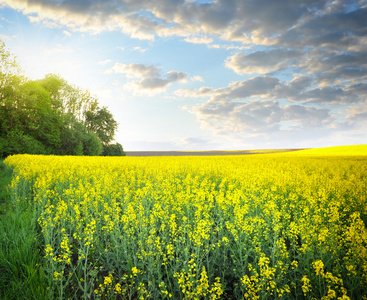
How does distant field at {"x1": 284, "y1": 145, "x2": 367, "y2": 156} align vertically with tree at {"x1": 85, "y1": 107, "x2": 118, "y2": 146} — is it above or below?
below

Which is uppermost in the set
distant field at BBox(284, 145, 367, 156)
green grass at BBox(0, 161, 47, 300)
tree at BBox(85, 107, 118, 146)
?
tree at BBox(85, 107, 118, 146)

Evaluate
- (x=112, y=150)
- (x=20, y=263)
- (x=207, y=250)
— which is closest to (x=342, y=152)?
(x=112, y=150)

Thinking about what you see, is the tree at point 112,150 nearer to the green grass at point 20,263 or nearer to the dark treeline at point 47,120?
the dark treeline at point 47,120

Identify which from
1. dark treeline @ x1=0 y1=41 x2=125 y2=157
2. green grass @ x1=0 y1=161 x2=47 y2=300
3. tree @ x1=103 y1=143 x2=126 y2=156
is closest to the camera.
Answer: green grass @ x1=0 y1=161 x2=47 y2=300

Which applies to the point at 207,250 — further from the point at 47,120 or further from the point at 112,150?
the point at 112,150

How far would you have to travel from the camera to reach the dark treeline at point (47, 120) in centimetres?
3152

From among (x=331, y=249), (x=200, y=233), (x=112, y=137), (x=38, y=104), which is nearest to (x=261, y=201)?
(x=331, y=249)

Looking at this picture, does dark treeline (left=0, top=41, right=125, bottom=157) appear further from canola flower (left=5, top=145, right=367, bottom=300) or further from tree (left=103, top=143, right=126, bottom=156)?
canola flower (left=5, top=145, right=367, bottom=300)

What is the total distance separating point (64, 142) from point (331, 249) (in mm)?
43625

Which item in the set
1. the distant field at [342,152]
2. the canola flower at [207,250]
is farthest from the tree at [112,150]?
the canola flower at [207,250]

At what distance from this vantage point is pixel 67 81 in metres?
48.2

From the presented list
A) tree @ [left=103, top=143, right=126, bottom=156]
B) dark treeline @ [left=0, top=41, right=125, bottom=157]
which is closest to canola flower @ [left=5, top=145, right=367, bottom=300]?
dark treeline @ [left=0, top=41, right=125, bottom=157]

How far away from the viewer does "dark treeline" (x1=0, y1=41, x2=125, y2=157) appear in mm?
31516

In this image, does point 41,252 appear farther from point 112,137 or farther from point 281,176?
point 112,137
